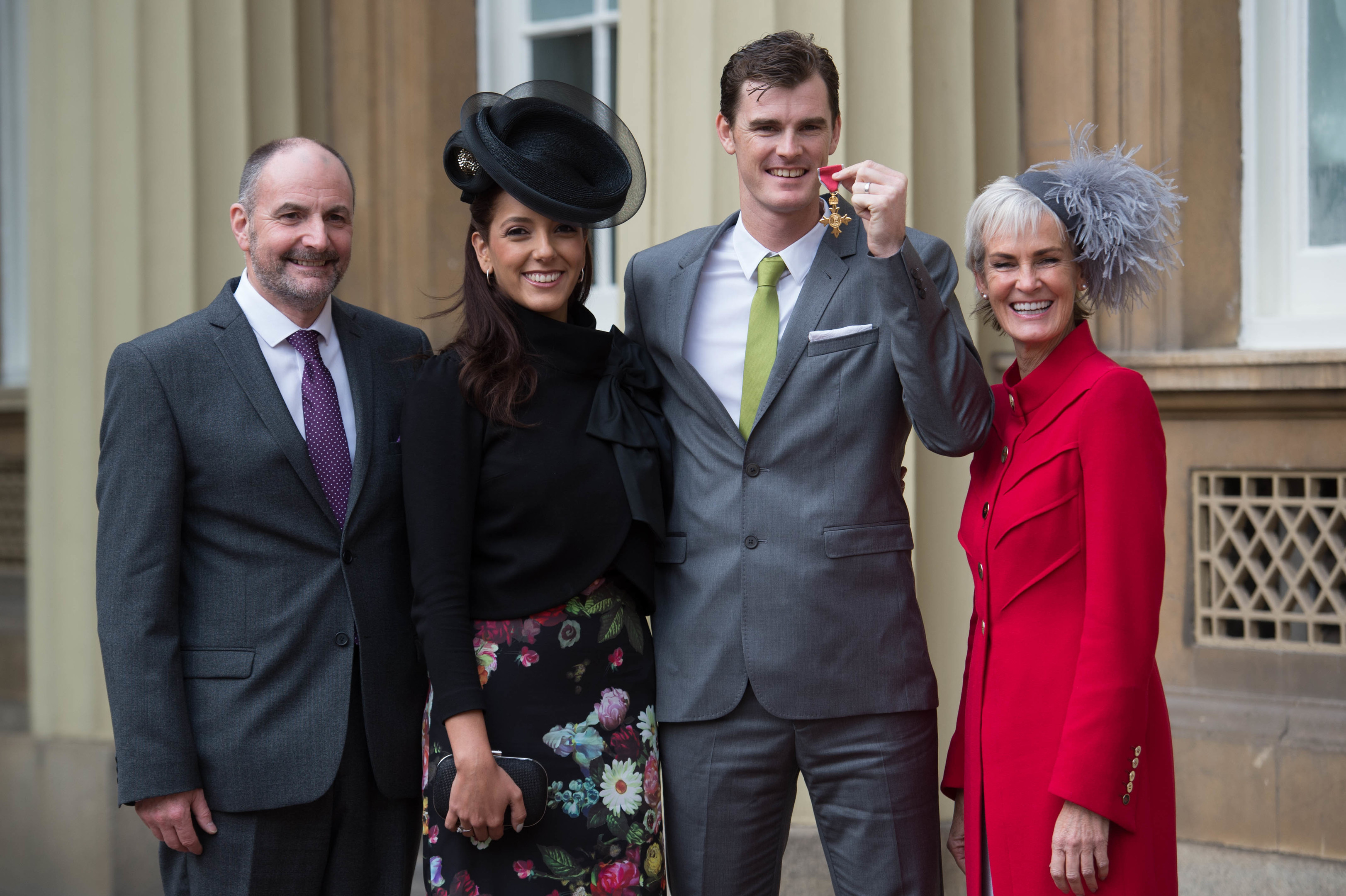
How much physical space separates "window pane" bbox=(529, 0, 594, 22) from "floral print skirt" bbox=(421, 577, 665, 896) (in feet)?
10.3

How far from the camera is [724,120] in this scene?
240 centimetres

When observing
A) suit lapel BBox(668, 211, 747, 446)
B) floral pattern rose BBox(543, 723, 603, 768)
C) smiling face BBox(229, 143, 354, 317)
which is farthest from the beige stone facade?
floral pattern rose BBox(543, 723, 603, 768)

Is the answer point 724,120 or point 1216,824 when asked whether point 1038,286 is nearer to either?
point 724,120

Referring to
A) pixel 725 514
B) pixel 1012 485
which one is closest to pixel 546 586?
pixel 725 514

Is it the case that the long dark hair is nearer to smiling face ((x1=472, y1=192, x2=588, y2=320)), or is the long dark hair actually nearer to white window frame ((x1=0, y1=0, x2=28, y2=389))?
smiling face ((x1=472, y1=192, x2=588, y2=320))

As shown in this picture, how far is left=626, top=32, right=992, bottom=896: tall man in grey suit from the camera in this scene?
224cm

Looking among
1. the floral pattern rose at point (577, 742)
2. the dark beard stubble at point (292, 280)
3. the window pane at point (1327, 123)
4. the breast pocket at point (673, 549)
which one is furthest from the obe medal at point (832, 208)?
the window pane at point (1327, 123)

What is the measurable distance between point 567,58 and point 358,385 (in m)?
2.77

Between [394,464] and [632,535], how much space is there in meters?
0.50

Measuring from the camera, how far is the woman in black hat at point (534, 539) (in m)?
2.11

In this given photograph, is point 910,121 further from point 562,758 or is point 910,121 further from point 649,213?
point 562,758

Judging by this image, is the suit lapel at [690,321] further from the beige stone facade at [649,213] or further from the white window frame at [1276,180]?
the white window frame at [1276,180]

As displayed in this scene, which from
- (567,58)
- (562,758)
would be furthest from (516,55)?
(562,758)

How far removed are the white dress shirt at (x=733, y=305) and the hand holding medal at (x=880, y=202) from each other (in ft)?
0.80
